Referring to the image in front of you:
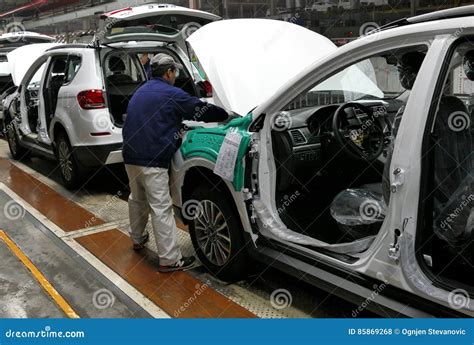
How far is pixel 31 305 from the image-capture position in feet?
11.4

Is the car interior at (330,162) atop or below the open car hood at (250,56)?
below

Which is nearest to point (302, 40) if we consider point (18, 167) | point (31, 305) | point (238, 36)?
point (238, 36)

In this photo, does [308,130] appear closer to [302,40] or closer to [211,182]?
[211,182]

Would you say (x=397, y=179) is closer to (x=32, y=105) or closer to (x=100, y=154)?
(x=100, y=154)

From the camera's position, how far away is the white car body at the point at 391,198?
223 cm

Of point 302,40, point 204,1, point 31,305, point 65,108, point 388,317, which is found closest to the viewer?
point 388,317

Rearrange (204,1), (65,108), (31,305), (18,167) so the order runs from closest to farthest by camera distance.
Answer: (31,305), (65,108), (18,167), (204,1)

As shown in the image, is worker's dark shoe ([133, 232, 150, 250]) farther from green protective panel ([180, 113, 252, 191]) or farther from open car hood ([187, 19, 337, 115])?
open car hood ([187, 19, 337, 115])

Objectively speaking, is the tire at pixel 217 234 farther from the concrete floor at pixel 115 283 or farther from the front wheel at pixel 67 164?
the front wheel at pixel 67 164

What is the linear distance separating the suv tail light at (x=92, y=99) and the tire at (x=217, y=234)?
2.32m

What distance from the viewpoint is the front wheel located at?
19.9 feet

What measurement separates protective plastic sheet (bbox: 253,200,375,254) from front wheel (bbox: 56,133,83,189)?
3489mm

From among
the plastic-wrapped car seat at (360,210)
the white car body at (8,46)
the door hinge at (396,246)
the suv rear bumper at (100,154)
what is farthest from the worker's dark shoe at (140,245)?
the white car body at (8,46)

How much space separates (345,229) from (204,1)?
36.6 feet
